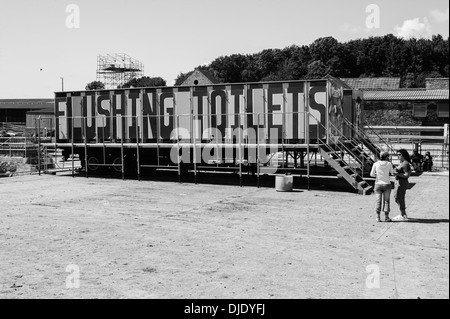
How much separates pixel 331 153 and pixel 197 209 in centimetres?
729

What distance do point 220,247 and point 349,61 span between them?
96.8m

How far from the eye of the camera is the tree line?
291 ft

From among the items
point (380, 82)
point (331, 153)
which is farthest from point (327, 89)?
point (380, 82)

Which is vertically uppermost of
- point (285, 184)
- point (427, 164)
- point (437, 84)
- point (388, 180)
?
point (437, 84)

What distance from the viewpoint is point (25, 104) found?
101 m

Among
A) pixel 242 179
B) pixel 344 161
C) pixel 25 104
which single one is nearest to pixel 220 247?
pixel 344 161

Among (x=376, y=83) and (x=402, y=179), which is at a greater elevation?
(x=376, y=83)

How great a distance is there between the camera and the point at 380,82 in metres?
75.0

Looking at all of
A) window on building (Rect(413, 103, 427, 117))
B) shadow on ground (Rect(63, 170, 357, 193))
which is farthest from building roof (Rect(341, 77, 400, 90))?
shadow on ground (Rect(63, 170, 357, 193))

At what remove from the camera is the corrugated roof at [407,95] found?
5162 cm

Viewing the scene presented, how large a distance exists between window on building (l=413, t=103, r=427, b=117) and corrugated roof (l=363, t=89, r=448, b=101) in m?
0.65

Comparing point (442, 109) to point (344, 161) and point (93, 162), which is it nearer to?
point (344, 161)
